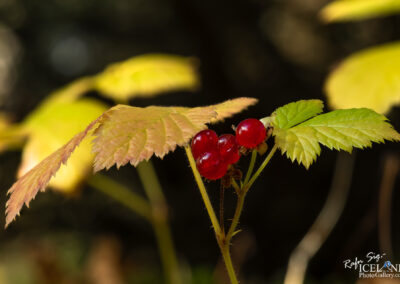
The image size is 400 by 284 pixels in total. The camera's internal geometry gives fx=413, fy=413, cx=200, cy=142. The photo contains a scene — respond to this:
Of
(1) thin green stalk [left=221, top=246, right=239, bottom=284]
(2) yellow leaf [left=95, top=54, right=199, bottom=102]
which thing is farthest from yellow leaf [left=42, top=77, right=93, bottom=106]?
(1) thin green stalk [left=221, top=246, right=239, bottom=284]

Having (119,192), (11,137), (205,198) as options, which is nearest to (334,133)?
(205,198)

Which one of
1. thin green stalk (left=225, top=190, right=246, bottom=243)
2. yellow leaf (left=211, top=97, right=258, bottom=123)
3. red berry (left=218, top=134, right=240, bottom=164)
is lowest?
thin green stalk (left=225, top=190, right=246, bottom=243)

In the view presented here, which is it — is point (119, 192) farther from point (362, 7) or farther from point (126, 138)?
point (126, 138)

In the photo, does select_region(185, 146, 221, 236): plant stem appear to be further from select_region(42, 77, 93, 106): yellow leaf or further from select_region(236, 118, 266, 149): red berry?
select_region(42, 77, 93, 106): yellow leaf

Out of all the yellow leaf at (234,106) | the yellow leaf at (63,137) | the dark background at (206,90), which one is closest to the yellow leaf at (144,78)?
the yellow leaf at (63,137)

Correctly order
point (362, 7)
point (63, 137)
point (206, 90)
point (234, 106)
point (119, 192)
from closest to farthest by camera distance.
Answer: point (234, 106) < point (362, 7) < point (63, 137) < point (119, 192) < point (206, 90)

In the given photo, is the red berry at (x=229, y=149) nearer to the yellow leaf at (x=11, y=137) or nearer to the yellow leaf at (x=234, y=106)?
the yellow leaf at (x=234, y=106)

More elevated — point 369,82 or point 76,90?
point 369,82
